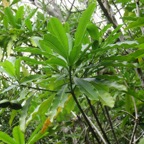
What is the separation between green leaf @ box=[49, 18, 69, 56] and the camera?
90 centimetres

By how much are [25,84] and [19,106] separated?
0.41 feet

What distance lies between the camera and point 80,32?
0.93m

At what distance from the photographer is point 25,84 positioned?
43.3 inches

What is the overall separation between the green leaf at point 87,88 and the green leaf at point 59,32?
0.46 ft

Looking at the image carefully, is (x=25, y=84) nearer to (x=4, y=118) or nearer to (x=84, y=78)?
(x=84, y=78)

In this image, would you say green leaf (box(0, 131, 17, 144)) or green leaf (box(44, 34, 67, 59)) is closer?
green leaf (box(44, 34, 67, 59))

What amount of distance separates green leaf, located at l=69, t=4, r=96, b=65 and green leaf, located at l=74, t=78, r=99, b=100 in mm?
83

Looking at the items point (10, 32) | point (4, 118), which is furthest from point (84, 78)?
point (4, 118)

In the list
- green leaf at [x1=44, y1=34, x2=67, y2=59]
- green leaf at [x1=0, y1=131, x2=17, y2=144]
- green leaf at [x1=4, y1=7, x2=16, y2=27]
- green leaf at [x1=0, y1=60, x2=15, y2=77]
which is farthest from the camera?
green leaf at [x1=4, y1=7, x2=16, y2=27]

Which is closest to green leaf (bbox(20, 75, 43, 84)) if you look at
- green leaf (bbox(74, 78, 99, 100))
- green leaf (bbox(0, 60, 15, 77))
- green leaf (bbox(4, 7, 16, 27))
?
green leaf (bbox(0, 60, 15, 77))

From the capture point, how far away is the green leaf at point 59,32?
0.90m

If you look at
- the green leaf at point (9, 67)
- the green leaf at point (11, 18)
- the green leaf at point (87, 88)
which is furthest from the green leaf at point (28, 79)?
the green leaf at point (11, 18)

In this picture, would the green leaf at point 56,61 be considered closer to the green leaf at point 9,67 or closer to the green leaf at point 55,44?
the green leaf at point 55,44

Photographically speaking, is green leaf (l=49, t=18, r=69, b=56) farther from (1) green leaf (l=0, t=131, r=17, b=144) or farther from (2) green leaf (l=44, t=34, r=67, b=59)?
(1) green leaf (l=0, t=131, r=17, b=144)
